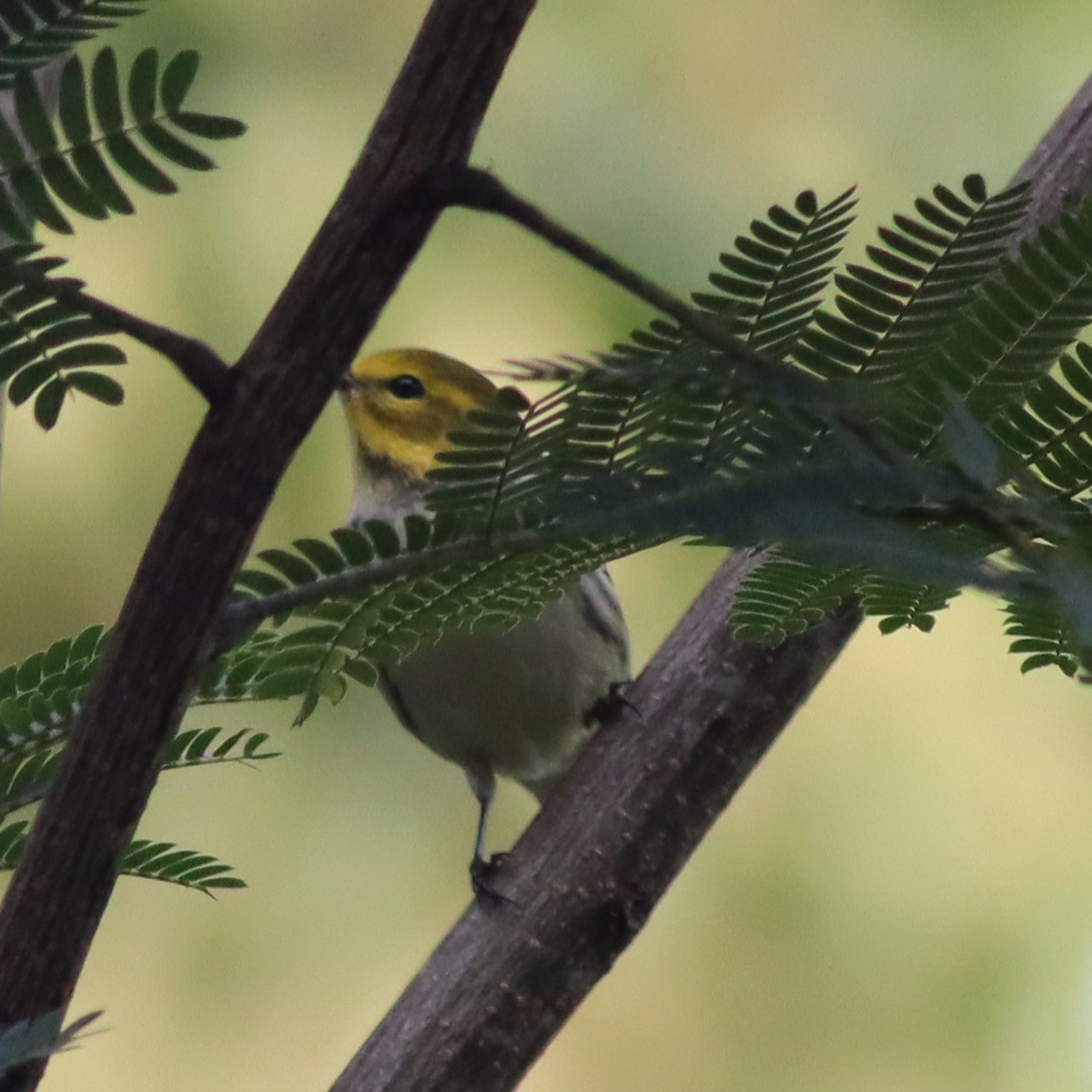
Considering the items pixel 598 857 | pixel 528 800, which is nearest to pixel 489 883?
pixel 598 857

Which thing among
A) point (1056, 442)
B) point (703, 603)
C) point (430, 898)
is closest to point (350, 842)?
point (430, 898)

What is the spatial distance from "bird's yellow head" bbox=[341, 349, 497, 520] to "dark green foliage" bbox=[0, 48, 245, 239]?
1017 millimetres

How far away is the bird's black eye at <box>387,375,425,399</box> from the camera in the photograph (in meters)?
1.58

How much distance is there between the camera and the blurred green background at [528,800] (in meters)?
2.00

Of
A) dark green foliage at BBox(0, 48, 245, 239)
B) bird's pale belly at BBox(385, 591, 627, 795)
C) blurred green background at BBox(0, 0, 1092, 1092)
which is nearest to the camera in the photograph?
dark green foliage at BBox(0, 48, 245, 239)

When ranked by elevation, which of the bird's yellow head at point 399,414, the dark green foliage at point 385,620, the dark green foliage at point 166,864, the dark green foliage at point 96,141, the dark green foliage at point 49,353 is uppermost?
the bird's yellow head at point 399,414

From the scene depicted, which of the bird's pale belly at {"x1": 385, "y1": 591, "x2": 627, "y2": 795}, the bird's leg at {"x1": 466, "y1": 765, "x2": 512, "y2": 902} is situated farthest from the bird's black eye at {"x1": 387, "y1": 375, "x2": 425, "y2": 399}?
the bird's leg at {"x1": 466, "y1": 765, "x2": 512, "y2": 902}

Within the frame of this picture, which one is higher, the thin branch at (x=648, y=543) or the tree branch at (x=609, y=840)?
the tree branch at (x=609, y=840)

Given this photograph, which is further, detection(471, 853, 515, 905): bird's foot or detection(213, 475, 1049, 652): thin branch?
detection(471, 853, 515, 905): bird's foot

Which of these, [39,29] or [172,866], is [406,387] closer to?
[172,866]

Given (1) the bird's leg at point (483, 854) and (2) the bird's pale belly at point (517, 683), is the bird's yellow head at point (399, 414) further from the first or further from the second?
(1) the bird's leg at point (483, 854)

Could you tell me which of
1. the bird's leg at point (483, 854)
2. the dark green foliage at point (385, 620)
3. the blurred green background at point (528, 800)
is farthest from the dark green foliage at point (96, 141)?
the blurred green background at point (528, 800)

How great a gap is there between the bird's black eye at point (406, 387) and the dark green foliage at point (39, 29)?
1135 mm

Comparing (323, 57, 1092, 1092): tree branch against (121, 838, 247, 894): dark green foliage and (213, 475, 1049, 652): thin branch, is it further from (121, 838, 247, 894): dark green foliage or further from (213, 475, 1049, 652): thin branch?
(213, 475, 1049, 652): thin branch
